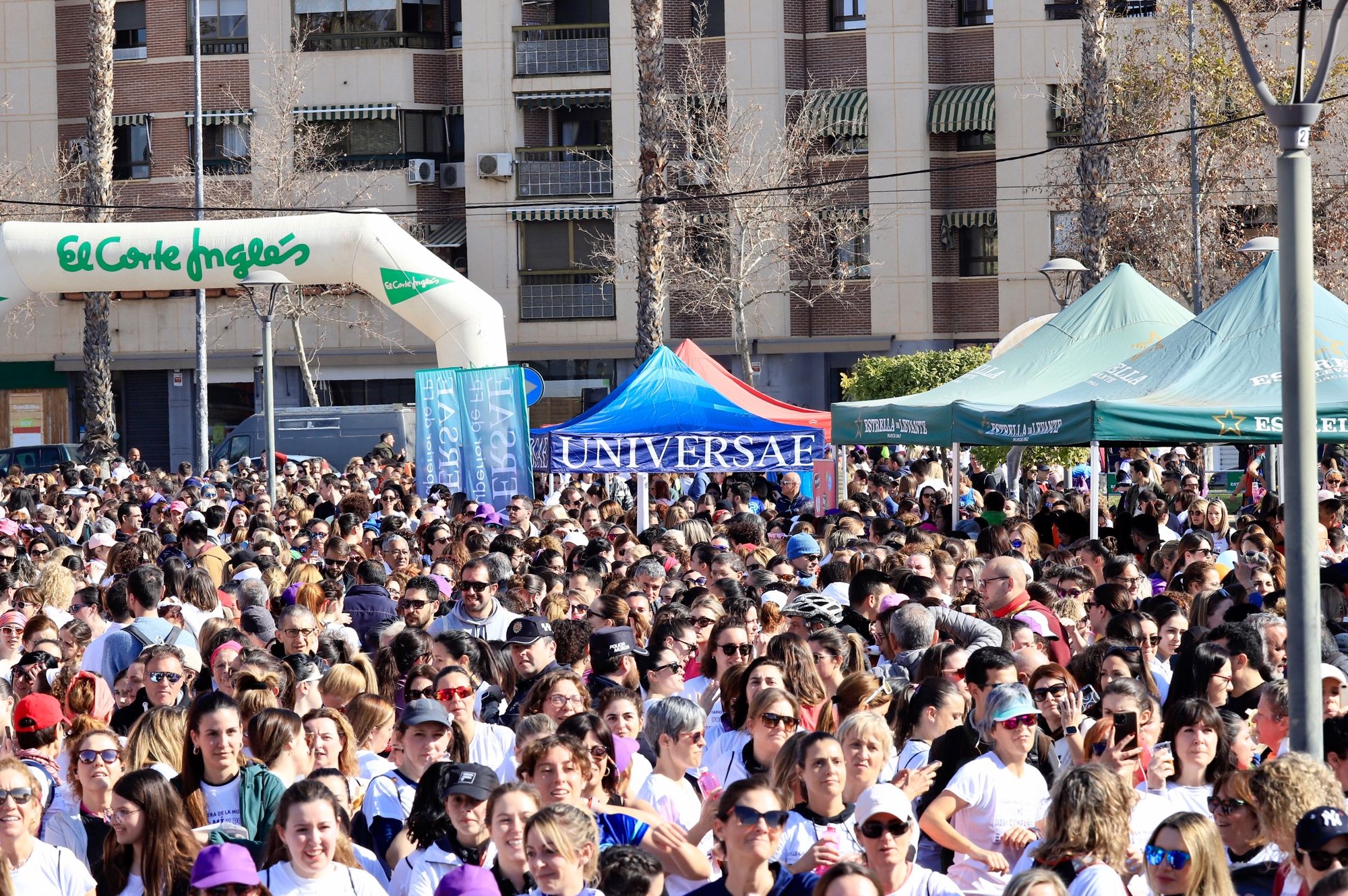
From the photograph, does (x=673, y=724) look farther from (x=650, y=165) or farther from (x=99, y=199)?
(x=99, y=199)

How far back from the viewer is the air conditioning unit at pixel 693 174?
3628cm

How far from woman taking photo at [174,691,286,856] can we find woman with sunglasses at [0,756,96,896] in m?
0.52

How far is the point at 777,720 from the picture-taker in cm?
661

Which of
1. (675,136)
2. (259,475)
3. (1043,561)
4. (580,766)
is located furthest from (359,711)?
(675,136)

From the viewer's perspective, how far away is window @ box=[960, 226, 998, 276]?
125ft

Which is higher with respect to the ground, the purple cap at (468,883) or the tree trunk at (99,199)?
the tree trunk at (99,199)

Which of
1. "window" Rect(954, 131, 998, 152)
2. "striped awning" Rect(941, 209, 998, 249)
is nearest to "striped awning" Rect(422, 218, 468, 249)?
"striped awning" Rect(941, 209, 998, 249)

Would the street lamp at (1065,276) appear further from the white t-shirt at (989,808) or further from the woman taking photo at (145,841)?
the woman taking photo at (145,841)

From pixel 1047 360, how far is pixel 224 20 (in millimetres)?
27958

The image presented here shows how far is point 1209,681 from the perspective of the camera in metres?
7.48

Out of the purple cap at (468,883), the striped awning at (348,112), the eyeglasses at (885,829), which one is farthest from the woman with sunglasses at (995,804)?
the striped awning at (348,112)

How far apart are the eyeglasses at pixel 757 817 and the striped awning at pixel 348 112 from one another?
3539cm

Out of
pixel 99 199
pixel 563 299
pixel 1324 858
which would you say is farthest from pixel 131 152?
pixel 1324 858

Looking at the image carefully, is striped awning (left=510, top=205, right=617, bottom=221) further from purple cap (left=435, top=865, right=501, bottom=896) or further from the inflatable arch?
purple cap (left=435, top=865, right=501, bottom=896)
